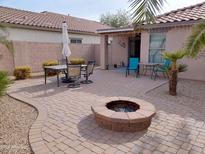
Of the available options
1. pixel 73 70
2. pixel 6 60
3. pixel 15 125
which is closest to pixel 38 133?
pixel 15 125

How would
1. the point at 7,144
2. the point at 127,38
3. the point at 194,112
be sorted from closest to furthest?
the point at 7,144 → the point at 194,112 → the point at 127,38

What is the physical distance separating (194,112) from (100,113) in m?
2.94

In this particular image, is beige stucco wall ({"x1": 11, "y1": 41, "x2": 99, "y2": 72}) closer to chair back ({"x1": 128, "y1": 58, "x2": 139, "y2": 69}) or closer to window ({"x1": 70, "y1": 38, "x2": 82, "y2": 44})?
window ({"x1": 70, "y1": 38, "x2": 82, "y2": 44})

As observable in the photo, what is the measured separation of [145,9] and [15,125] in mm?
3979

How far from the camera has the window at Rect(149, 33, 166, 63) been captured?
34.5ft

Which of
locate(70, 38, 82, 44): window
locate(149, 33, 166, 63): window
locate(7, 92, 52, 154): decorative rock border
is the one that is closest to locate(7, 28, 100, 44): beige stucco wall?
locate(70, 38, 82, 44): window

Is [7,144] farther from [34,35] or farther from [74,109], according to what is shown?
[34,35]

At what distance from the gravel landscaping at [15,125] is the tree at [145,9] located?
3.29 m

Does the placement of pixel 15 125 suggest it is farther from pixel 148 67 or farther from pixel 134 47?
pixel 134 47

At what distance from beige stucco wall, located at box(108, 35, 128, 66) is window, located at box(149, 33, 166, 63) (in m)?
4.65

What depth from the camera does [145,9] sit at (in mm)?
3236

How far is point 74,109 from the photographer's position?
5.23 metres

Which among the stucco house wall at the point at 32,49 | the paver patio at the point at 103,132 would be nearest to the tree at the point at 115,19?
the stucco house wall at the point at 32,49

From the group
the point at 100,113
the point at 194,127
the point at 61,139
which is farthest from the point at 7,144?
the point at 194,127
